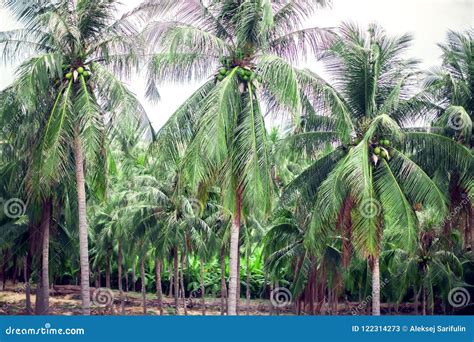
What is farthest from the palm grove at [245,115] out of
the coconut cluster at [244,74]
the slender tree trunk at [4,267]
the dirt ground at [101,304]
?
the slender tree trunk at [4,267]

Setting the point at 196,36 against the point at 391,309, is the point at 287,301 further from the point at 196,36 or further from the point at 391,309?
the point at 196,36

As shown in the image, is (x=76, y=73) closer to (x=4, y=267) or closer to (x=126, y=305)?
(x=4, y=267)

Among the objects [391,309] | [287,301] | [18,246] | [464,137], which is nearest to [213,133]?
[464,137]

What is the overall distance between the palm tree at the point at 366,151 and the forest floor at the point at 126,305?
6188 millimetres

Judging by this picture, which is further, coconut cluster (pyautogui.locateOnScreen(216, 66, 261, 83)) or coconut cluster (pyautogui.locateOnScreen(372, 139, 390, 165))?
coconut cluster (pyautogui.locateOnScreen(372, 139, 390, 165))

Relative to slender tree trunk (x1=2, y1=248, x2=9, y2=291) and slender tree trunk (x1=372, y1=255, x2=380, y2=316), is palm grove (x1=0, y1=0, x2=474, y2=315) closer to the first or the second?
slender tree trunk (x1=372, y1=255, x2=380, y2=316)

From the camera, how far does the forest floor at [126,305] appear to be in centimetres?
1845

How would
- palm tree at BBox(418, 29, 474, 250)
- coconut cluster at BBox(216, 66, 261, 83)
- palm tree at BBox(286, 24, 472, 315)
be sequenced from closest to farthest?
coconut cluster at BBox(216, 66, 261, 83)
palm tree at BBox(286, 24, 472, 315)
palm tree at BBox(418, 29, 474, 250)

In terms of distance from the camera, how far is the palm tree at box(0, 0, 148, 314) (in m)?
12.3

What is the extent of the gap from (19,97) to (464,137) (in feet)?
28.1

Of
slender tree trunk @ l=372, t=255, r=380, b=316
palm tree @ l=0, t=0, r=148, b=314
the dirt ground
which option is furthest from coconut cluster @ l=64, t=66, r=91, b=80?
slender tree trunk @ l=372, t=255, r=380, b=316

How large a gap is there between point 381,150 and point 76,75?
18.9ft

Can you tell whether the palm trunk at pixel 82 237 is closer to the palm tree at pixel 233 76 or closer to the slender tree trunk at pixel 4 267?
the palm tree at pixel 233 76

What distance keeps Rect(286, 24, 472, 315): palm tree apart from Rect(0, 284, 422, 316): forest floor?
6188mm
